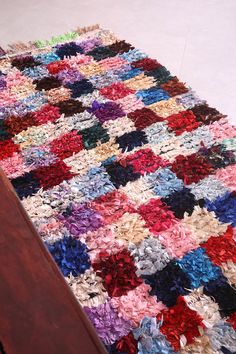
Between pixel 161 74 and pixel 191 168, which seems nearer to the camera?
pixel 191 168

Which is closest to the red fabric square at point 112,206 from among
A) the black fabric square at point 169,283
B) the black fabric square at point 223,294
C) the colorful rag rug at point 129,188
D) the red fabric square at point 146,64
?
the colorful rag rug at point 129,188

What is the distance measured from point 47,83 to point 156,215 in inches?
32.4

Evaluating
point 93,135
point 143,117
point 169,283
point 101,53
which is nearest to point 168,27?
point 101,53

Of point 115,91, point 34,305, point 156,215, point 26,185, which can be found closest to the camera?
point 34,305

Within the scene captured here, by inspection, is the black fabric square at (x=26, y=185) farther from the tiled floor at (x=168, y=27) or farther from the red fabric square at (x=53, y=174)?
the tiled floor at (x=168, y=27)

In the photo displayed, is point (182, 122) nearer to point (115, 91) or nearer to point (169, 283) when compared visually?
point (115, 91)

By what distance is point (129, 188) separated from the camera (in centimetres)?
124

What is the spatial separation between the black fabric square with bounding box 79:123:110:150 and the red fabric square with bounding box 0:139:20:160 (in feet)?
0.76

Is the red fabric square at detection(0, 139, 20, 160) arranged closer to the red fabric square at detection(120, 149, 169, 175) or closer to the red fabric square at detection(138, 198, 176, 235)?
the red fabric square at detection(120, 149, 169, 175)

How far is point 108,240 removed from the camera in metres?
1.10

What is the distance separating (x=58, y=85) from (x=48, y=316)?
48.0 inches

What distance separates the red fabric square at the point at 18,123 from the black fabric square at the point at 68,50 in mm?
452

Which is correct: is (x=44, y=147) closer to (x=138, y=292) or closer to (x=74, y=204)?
(x=74, y=204)

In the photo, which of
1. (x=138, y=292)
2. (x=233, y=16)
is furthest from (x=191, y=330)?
(x=233, y=16)
